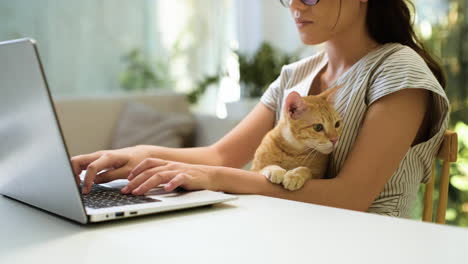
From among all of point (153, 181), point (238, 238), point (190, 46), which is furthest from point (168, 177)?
point (190, 46)

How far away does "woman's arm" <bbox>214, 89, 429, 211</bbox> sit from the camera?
3.69 ft

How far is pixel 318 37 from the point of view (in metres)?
1.34

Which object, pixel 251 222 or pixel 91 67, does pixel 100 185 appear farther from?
pixel 91 67

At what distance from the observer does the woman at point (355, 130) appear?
3.43ft

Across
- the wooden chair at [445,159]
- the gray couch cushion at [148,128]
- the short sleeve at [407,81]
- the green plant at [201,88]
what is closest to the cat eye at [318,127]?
the short sleeve at [407,81]

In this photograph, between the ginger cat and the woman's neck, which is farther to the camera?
the woman's neck

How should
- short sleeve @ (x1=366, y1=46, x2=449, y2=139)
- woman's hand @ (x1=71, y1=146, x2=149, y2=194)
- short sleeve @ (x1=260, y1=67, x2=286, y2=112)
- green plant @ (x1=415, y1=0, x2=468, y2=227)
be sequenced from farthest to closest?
→ green plant @ (x1=415, y1=0, x2=468, y2=227) → short sleeve @ (x1=260, y1=67, x2=286, y2=112) → short sleeve @ (x1=366, y1=46, x2=449, y2=139) → woman's hand @ (x1=71, y1=146, x2=149, y2=194)

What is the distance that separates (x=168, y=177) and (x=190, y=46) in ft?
10.5

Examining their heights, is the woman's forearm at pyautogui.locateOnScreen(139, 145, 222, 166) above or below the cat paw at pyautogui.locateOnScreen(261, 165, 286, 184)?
below

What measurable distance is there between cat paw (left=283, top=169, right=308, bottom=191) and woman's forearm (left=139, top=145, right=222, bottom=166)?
35cm

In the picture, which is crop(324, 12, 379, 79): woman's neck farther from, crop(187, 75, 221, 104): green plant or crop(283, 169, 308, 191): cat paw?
crop(187, 75, 221, 104): green plant

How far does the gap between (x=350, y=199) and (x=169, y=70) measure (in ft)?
9.92

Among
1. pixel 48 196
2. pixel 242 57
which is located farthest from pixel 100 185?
pixel 242 57

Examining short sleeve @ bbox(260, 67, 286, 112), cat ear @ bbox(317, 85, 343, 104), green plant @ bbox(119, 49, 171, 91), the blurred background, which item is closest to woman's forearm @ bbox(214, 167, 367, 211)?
cat ear @ bbox(317, 85, 343, 104)
